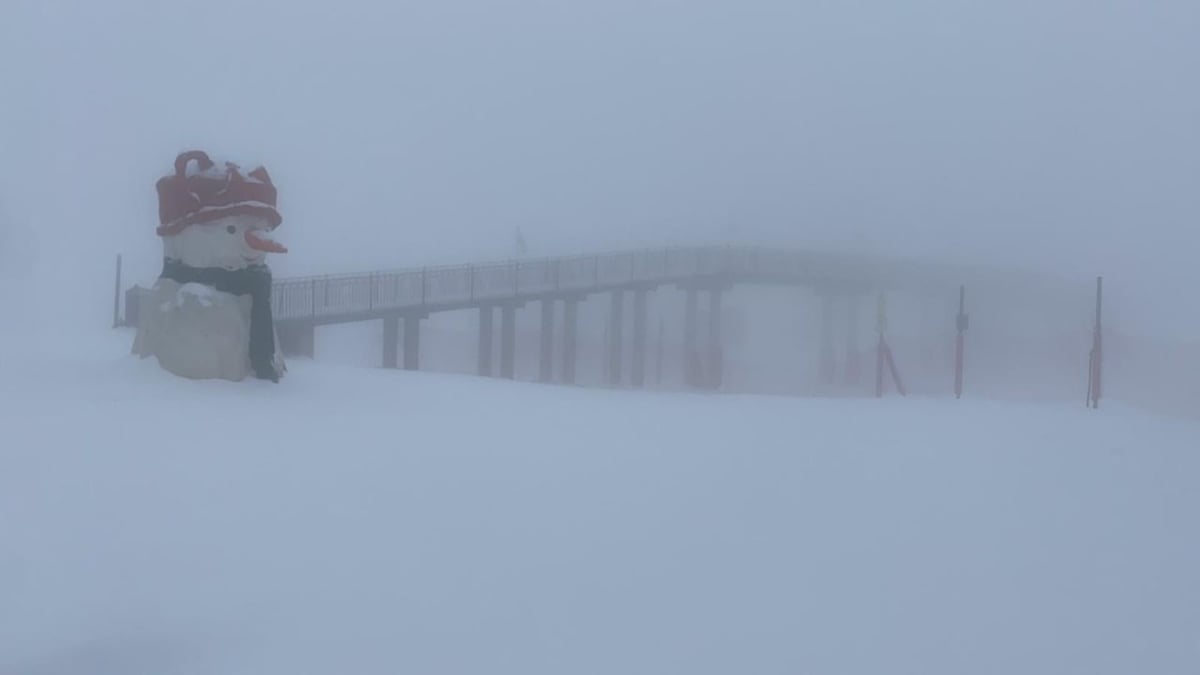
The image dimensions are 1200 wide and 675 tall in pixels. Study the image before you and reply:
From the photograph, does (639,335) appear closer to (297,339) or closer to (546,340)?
(546,340)

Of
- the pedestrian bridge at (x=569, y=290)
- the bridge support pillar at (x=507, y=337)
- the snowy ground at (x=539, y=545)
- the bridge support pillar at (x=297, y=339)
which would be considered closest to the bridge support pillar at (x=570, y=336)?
the pedestrian bridge at (x=569, y=290)

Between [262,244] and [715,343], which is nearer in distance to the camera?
[262,244]

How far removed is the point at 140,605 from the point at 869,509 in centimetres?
662

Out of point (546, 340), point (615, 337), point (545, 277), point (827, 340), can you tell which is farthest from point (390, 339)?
point (827, 340)

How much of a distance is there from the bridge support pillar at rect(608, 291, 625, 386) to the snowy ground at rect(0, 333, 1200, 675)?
2455 centimetres

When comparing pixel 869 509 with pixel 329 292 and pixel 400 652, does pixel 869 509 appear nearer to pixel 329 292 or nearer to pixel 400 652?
pixel 400 652

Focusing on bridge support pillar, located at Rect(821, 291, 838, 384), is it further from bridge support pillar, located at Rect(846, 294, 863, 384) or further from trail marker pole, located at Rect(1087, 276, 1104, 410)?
trail marker pole, located at Rect(1087, 276, 1104, 410)

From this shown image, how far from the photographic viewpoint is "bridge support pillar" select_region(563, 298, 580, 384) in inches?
1439

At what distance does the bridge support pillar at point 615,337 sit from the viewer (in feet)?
129

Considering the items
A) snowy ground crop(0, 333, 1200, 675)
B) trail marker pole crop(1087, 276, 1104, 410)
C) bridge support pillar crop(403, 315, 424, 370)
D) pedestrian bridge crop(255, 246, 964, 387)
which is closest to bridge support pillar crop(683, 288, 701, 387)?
pedestrian bridge crop(255, 246, 964, 387)

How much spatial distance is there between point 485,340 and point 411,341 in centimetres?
507

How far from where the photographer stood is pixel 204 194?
1356cm

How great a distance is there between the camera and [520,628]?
7602mm

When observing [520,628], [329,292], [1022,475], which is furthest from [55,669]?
[329,292]
